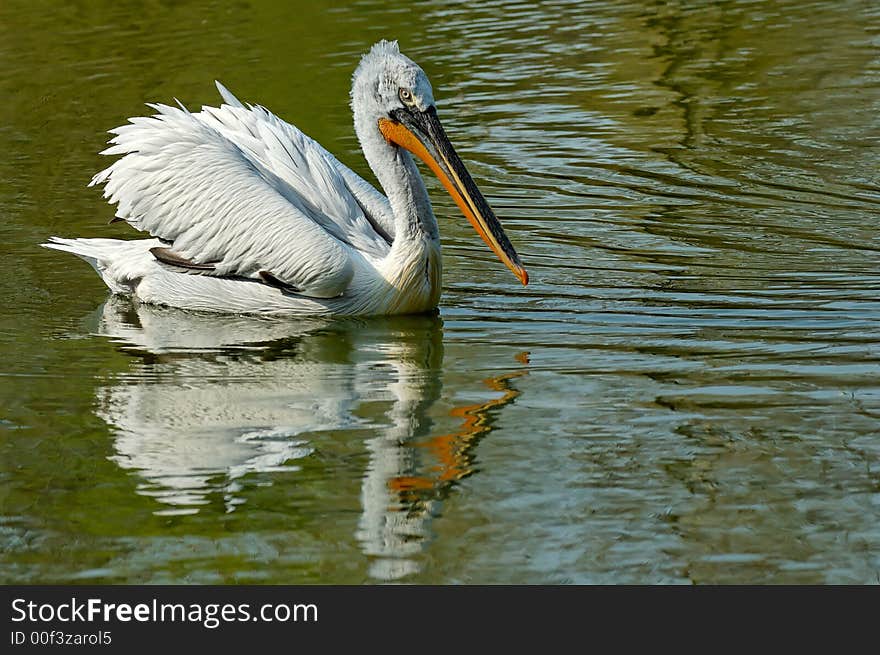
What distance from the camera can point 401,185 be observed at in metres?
5.95

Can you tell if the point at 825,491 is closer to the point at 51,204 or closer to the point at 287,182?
the point at 287,182

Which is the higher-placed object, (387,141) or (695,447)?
(387,141)

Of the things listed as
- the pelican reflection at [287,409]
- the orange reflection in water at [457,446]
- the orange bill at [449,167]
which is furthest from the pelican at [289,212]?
the orange reflection in water at [457,446]

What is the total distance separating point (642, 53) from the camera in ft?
36.0

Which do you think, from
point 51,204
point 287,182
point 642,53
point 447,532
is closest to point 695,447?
point 447,532

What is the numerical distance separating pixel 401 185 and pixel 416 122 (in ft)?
0.81

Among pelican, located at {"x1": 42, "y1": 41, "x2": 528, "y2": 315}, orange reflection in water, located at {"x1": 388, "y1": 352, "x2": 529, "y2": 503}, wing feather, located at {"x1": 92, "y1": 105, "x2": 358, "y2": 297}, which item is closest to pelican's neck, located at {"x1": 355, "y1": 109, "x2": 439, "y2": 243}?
pelican, located at {"x1": 42, "y1": 41, "x2": 528, "y2": 315}

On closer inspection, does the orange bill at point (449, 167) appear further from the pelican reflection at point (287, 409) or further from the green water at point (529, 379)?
the pelican reflection at point (287, 409)

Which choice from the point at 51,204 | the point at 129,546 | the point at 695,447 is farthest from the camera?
the point at 51,204

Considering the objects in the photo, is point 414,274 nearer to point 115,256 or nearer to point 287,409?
point 287,409

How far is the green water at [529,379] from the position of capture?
12.7 ft

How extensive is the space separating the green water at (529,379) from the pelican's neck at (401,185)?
356 millimetres

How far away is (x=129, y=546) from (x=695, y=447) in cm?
157
